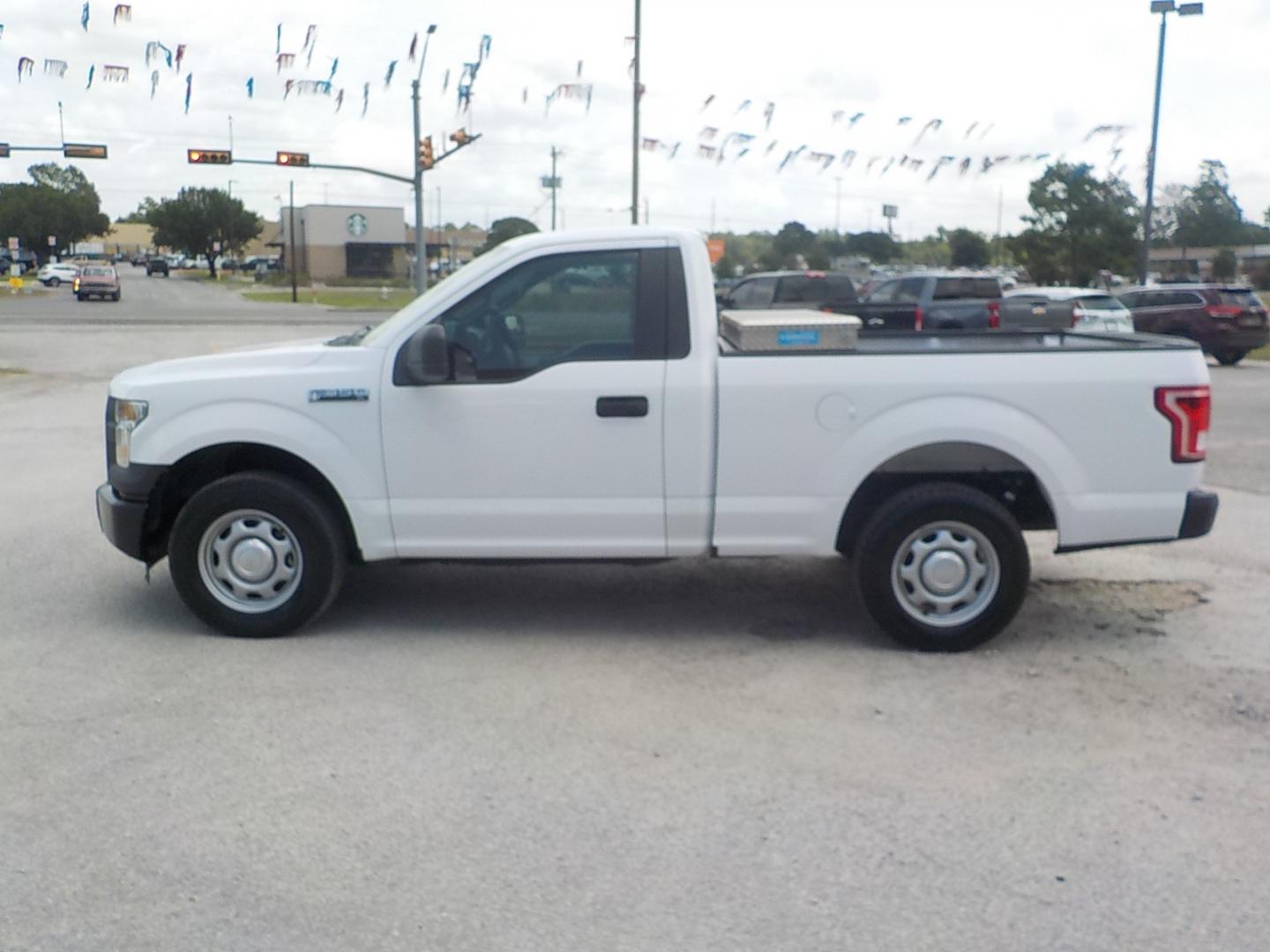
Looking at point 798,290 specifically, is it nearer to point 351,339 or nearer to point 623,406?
point 351,339

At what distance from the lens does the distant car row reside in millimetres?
21547

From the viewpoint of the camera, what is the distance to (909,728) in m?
5.28

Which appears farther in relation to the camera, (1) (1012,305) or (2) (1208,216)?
(2) (1208,216)

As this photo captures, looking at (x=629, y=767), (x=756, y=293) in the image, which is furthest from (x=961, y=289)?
(x=629, y=767)

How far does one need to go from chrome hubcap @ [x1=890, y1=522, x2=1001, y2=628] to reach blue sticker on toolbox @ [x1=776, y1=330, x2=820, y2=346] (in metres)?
1.02

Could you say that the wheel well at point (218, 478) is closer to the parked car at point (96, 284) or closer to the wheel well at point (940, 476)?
the wheel well at point (940, 476)

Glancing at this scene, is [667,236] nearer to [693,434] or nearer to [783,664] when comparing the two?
[693,434]

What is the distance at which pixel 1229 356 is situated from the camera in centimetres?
2531

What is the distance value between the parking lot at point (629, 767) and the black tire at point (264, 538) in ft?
0.53

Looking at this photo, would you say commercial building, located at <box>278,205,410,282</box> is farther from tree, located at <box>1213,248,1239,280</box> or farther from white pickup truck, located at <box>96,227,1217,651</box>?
white pickup truck, located at <box>96,227,1217,651</box>

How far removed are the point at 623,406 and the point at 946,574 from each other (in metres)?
1.71

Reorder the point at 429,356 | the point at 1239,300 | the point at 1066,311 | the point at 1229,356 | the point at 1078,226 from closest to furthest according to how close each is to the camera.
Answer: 1. the point at 429,356
2. the point at 1066,311
3. the point at 1239,300
4. the point at 1229,356
5. the point at 1078,226

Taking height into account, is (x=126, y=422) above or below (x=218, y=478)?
above

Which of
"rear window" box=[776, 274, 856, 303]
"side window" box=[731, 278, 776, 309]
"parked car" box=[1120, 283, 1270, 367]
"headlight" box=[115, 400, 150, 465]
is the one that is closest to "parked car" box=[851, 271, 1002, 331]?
"rear window" box=[776, 274, 856, 303]
